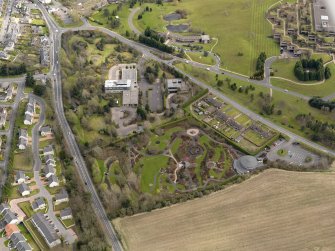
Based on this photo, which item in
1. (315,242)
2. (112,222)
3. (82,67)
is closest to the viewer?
(315,242)

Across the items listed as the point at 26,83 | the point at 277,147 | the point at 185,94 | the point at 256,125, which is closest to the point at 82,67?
the point at 26,83

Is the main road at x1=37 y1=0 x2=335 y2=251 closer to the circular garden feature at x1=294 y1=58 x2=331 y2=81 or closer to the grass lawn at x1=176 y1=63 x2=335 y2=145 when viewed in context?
the grass lawn at x1=176 y1=63 x2=335 y2=145

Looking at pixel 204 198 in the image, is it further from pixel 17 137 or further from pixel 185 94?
pixel 17 137

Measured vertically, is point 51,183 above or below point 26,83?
below

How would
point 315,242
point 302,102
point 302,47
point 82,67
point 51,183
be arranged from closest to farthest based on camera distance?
point 315,242
point 51,183
point 302,102
point 82,67
point 302,47

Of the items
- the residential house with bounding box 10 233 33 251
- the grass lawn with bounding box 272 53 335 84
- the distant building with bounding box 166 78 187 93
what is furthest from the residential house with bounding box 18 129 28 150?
the grass lawn with bounding box 272 53 335 84

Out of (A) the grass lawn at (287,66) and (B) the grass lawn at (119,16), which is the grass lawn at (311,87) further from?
(B) the grass lawn at (119,16)

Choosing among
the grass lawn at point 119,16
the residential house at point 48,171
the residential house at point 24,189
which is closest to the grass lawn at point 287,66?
the grass lawn at point 119,16
